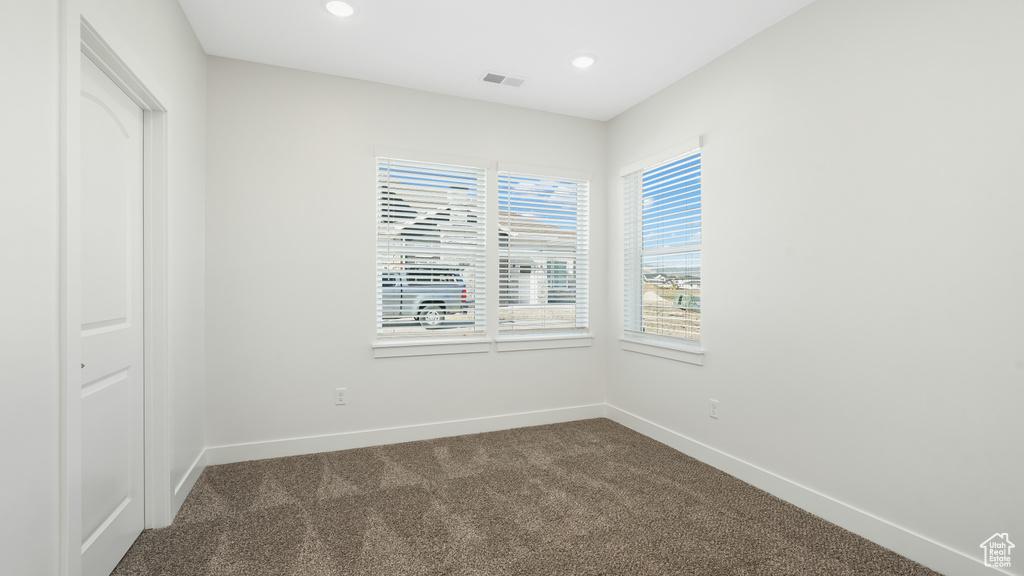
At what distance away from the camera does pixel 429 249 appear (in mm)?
3771

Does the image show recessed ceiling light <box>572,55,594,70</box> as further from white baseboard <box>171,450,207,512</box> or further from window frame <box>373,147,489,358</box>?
white baseboard <box>171,450,207,512</box>

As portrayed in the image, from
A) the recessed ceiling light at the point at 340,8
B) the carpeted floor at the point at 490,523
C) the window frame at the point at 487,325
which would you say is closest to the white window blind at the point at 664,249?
the window frame at the point at 487,325

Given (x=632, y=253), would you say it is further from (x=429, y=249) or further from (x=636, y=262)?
(x=429, y=249)

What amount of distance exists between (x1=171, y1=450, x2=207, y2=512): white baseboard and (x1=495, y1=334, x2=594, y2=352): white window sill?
2208mm

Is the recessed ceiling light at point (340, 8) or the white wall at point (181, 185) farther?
the recessed ceiling light at point (340, 8)

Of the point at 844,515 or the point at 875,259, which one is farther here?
the point at 844,515

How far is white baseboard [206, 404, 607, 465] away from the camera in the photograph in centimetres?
328

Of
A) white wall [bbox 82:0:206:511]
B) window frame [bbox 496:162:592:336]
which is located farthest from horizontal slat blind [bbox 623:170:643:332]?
white wall [bbox 82:0:206:511]

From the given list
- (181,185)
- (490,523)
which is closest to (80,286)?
(181,185)

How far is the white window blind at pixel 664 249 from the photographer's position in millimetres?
3502

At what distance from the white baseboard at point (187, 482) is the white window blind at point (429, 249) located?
54.2 inches

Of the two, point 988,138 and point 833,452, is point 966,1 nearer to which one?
point 988,138

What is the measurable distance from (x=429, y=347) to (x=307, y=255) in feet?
3.72

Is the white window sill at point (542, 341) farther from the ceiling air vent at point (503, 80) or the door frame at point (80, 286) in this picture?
the door frame at point (80, 286)
